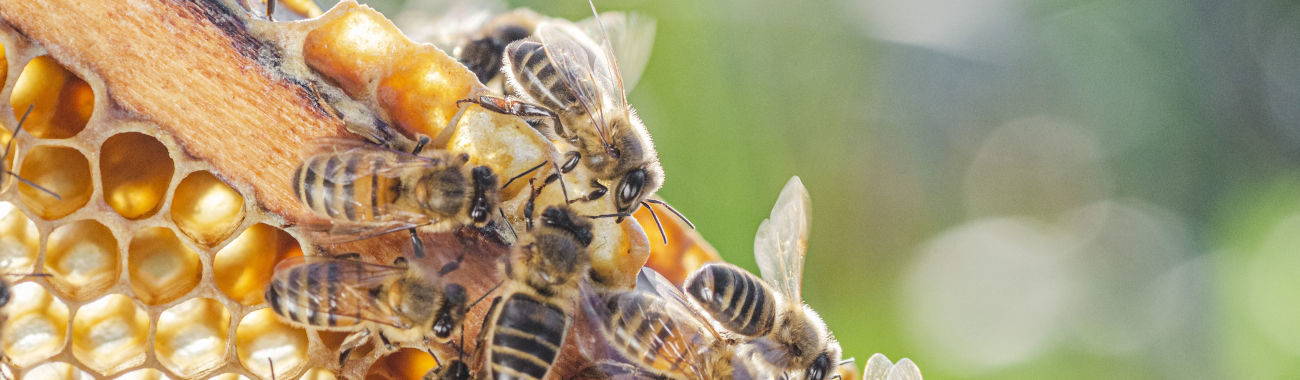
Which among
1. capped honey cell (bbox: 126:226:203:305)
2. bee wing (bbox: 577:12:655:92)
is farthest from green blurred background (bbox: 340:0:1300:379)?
capped honey cell (bbox: 126:226:203:305)

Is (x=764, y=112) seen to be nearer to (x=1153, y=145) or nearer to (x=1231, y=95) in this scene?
(x=1153, y=145)

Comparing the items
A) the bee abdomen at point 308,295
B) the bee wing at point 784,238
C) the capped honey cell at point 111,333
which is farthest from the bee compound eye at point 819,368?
the capped honey cell at point 111,333

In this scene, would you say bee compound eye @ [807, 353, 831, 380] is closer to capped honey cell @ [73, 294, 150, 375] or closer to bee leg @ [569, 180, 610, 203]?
bee leg @ [569, 180, 610, 203]

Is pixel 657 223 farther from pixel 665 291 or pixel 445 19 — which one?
pixel 445 19

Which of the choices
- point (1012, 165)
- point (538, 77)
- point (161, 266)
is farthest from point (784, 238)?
point (1012, 165)

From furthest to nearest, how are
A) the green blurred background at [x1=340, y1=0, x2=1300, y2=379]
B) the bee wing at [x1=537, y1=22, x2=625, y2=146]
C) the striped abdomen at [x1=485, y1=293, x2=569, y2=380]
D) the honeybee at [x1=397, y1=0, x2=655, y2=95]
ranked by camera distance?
1. the green blurred background at [x1=340, y1=0, x2=1300, y2=379]
2. the honeybee at [x1=397, y1=0, x2=655, y2=95]
3. the bee wing at [x1=537, y1=22, x2=625, y2=146]
4. the striped abdomen at [x1=485, y1=293, x2=569, y2=380]

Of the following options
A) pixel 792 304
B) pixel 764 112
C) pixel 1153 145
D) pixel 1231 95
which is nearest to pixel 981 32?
pixel 1153 145
